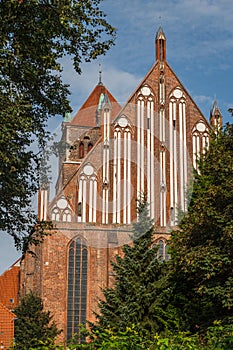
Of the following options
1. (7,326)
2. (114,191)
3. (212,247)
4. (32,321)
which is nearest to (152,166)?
(114,191)

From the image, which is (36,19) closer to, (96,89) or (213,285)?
(213,285)

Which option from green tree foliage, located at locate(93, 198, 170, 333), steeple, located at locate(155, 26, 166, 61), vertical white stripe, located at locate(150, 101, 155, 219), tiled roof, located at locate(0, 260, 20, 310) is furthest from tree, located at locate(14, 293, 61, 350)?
steeple, located at locate(155, 26, 166, 61)

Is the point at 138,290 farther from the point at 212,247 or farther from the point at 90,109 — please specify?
the point at 90,109

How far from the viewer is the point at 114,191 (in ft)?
97.0

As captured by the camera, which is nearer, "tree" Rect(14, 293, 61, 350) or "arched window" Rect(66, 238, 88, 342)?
"tree" Rect(14, 293, 61, 350)

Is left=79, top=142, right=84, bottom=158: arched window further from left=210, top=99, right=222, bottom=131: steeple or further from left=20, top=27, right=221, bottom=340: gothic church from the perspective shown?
left=210, top=99, right=222, bottom=131: steeple

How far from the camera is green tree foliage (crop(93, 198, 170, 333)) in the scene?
17.9m

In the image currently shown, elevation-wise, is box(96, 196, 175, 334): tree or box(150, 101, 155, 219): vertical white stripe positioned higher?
box(150, 101, 155, 219): vertical white stripe

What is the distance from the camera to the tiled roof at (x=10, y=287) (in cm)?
3905

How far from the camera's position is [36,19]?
1035 cm

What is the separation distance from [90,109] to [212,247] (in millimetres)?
29947

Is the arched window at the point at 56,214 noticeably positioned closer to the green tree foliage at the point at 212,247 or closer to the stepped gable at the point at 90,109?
the green tree foliage at the point at 212,247

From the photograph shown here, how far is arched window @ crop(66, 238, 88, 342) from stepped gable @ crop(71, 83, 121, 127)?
47.1 ft

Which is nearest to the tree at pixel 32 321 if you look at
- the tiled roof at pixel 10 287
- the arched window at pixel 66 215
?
the arched window at pixel 66 215
